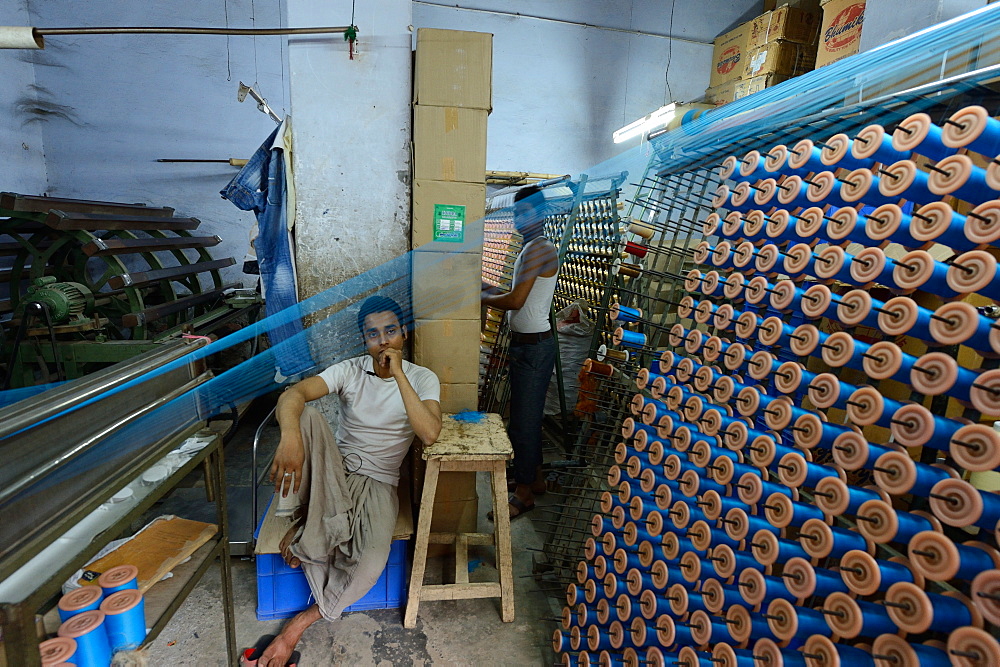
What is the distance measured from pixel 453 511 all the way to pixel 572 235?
6.99 ft

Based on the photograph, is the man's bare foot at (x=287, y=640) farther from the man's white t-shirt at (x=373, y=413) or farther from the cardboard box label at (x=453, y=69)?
the cardboard box label at (x=453, y=69)

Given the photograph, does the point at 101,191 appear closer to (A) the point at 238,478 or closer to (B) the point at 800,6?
(A) the point at 238,478

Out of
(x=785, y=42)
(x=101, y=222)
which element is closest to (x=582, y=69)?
(x=785, y=42)

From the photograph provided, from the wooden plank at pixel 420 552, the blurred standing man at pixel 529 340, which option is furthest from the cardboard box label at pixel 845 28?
the wooden plank at pixel 420 552

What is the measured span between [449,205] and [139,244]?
276 cm

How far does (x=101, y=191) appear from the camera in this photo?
191 inches

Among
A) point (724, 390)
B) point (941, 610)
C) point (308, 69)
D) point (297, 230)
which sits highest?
point (308, 69)

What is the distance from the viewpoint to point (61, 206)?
11.0 ft

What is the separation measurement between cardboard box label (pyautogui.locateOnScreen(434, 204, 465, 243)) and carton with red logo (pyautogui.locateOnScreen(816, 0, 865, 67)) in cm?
298

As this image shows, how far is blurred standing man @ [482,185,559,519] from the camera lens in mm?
2775

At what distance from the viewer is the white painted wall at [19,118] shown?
4434 mm

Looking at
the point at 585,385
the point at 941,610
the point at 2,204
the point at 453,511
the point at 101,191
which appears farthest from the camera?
the point at 101,191

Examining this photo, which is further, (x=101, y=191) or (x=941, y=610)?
(x=101, y=191)

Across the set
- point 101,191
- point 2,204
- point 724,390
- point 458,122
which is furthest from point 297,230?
point 101,191
